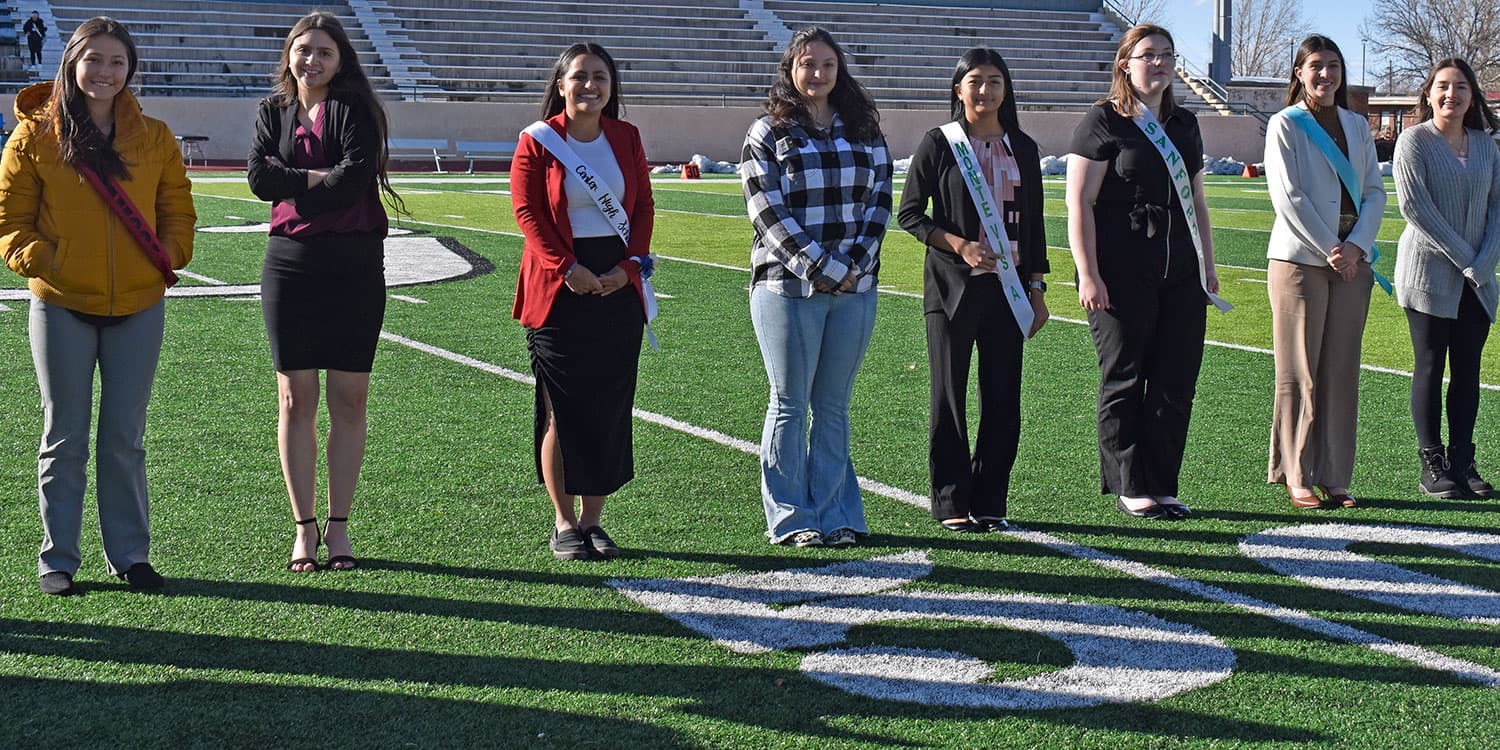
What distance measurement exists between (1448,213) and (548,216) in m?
3.63

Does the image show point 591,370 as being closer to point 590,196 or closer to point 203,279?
point 590,196

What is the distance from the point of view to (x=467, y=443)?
709cm

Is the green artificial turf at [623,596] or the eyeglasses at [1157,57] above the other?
the eyeglasses at [1157,57]

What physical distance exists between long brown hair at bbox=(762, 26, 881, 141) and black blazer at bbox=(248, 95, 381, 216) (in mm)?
1281

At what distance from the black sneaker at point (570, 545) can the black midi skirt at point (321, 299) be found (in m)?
0.88

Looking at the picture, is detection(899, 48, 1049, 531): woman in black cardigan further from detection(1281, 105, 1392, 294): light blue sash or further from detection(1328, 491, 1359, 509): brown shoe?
detection(1328, 491, 1359, 509): brown shoe

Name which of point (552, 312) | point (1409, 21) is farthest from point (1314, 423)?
point (1409, 21)

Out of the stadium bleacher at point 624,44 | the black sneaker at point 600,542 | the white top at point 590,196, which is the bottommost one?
the black sneaker at point 600,542

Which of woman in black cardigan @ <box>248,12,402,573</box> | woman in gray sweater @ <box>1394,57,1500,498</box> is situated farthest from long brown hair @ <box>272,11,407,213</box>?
woman in gray sweater @ <box>1394,57,1500,498</box>

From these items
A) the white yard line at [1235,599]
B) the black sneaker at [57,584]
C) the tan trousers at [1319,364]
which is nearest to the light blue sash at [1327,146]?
the tan trousers at [1319,364]

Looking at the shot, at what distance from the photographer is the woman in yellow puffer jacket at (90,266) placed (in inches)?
178

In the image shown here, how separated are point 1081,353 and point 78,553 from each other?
6640 millimetres

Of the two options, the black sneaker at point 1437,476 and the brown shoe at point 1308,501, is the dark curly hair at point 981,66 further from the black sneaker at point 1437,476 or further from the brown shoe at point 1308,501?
the black sneaker at point 1437,476

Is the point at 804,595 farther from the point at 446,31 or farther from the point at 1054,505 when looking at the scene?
the point at 446,31
